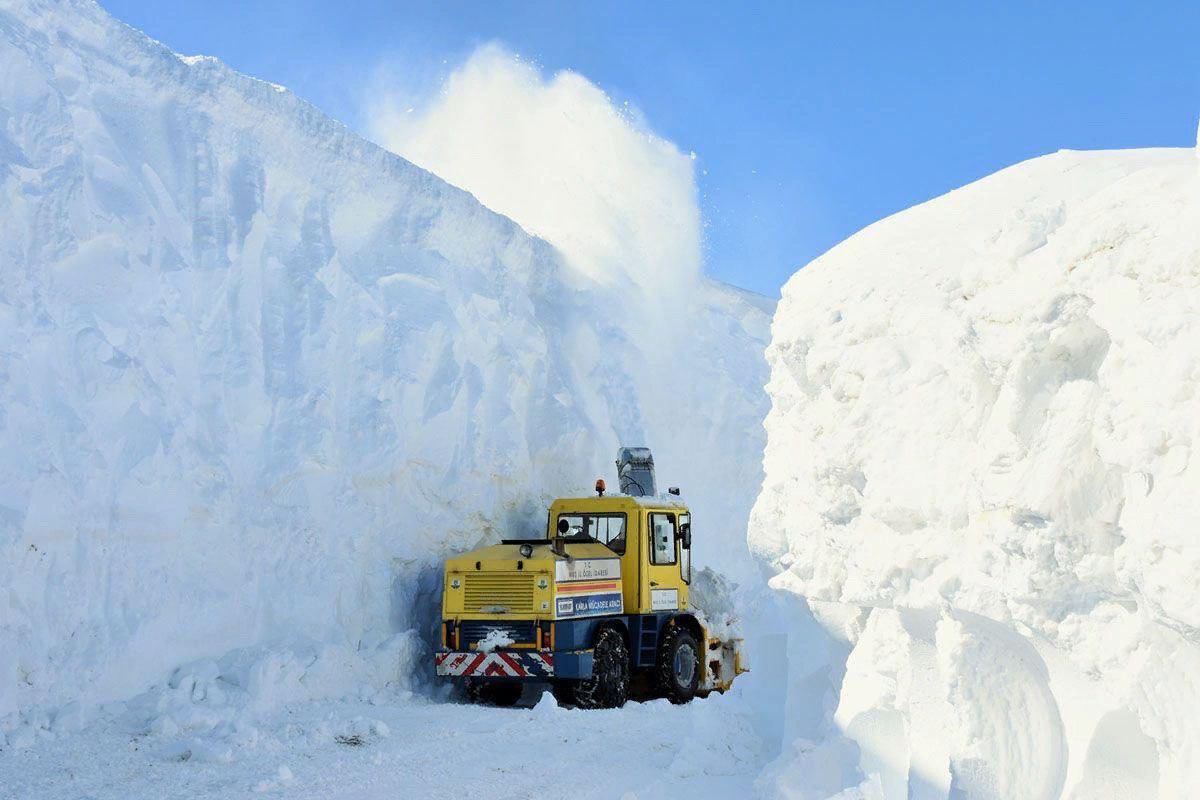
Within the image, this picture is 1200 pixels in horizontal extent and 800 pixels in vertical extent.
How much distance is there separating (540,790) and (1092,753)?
4.31 metres

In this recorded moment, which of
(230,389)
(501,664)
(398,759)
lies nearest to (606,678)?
(501,664)

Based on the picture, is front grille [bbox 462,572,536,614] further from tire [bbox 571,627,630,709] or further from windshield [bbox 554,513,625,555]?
windshield [bbox 554,513,625,555]

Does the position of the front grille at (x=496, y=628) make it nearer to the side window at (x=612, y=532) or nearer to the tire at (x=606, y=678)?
the tire at (x=606, y=678)

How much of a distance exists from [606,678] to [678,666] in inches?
51.8

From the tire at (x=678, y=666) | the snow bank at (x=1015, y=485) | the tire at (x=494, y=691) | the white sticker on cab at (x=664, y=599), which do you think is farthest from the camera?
the white sticker on cab at (x=664, y=599)

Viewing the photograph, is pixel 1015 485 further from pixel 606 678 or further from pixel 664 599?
pixel 664 599

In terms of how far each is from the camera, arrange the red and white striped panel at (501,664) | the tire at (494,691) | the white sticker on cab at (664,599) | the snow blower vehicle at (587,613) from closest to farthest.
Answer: the red and white striped panel at (501,664)
the snow blower vehicle at (587,613)
the tire at (494,691)
the white sticker on cab at (664,599)

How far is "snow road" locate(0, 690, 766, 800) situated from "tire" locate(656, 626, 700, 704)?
2252mm

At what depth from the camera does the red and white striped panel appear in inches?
446

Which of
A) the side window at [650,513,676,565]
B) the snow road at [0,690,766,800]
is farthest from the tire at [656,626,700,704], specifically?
the snow road at [0,690,766,800]

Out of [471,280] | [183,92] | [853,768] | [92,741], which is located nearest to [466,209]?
[471,280]

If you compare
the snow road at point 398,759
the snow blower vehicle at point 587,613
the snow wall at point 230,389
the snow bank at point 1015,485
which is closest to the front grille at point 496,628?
the snow blower vehicle at point 587,613

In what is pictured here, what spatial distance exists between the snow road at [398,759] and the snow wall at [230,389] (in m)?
0.78

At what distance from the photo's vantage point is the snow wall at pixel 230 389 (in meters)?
9.23
